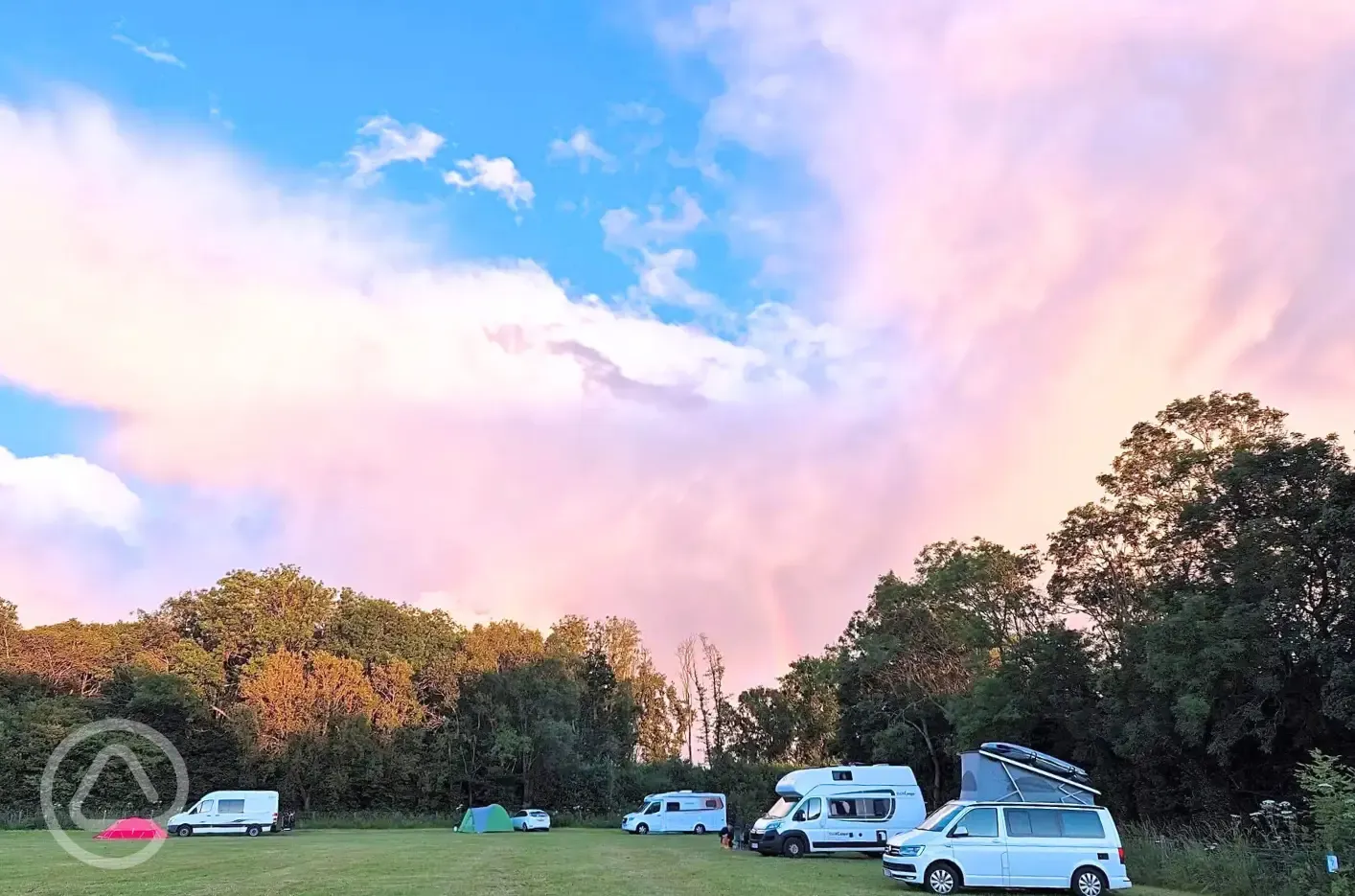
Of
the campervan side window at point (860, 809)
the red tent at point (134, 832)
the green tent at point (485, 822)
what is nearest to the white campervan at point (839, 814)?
the campervan side window at point (860, 809)

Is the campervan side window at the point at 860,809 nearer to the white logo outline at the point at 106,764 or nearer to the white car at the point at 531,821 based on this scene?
the white car at the point at 531,821

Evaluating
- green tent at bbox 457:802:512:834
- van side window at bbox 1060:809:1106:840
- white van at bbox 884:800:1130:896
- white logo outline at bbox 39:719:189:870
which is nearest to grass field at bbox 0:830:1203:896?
white van at bbox 884:800:1130:896

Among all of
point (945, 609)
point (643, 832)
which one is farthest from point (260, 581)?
point (945, 609)

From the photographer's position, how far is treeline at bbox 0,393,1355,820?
2731 centimetres

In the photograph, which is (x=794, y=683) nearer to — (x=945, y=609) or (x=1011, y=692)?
(x=945, y=609)

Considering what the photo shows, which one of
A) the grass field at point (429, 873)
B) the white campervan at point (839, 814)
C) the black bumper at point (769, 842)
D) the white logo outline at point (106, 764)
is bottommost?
the grass field at point (429, 873)

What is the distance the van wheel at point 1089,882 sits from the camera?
17.2 meters

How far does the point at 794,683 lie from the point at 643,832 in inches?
1196

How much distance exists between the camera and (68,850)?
27203 mm

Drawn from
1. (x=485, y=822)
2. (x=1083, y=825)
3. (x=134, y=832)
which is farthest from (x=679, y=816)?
(x=1083, y=825)

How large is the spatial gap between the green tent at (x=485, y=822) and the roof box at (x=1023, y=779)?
35.3 meters

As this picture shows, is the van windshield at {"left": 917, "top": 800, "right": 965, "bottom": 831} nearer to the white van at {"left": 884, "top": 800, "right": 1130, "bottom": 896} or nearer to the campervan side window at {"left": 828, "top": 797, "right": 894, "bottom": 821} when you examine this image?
the white van at {"left": 884, "top": 800, "right": 1130, "bottom": 896}

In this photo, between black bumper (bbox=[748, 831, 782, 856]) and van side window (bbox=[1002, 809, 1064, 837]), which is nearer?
van side window (bbox=[1002, 809, 1064, 837])

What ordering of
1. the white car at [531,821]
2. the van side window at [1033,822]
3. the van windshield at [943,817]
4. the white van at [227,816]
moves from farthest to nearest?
the white car at [531,821]
the white van at [227,816]
the van windshield at [943,817]
the van side window at [1033,822]
